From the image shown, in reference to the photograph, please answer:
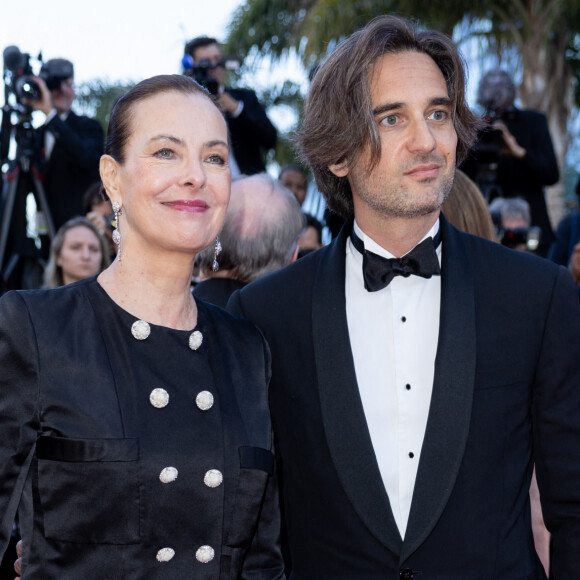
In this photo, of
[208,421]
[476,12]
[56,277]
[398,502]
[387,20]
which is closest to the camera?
[208,421]

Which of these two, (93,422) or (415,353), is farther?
(415,353)

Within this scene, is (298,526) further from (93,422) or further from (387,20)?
(387,20)

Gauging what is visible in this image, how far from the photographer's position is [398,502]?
2576mm

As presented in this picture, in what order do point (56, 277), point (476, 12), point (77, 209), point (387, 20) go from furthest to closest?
point (476, 12) < point (77, 209) < point (56, 277) < point (387, 20)

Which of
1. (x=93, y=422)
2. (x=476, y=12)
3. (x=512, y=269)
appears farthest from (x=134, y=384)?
(x=476, y=12)

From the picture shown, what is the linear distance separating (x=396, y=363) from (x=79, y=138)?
14.6 feet

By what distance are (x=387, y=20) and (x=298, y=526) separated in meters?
1.61

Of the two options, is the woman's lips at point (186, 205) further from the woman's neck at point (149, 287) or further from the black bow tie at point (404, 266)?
the black bow tie at point (404, 266)

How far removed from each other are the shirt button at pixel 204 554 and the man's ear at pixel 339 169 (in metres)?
1.33

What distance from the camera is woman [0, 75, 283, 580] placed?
222 centimetres

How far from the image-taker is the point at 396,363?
8.77 ft

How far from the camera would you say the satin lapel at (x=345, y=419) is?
252cm

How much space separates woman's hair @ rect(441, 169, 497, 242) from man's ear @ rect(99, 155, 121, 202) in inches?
65.3

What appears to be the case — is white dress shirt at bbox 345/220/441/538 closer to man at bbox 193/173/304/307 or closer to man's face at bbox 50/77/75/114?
man at bbox 193/173/304/307
